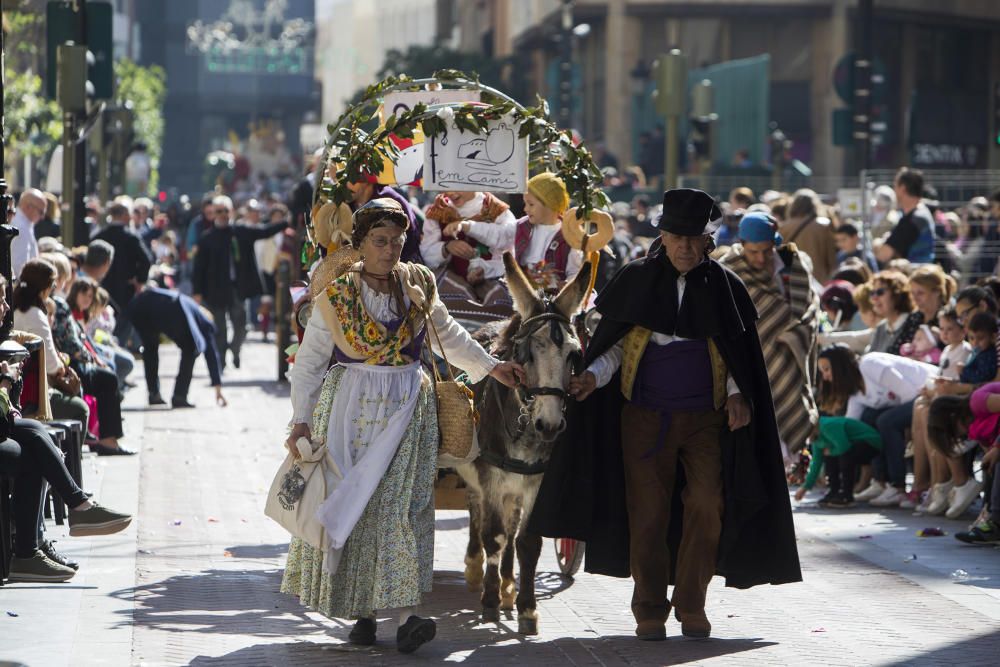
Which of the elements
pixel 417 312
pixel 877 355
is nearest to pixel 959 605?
pixel 417 312

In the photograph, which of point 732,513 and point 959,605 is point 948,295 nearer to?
point 959,605

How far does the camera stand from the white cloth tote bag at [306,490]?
8.34 m

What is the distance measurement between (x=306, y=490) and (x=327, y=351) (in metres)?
0.62

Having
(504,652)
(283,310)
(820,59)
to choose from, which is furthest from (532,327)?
(820,59)

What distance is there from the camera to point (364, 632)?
852 cm

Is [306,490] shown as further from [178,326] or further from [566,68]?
[566,68]

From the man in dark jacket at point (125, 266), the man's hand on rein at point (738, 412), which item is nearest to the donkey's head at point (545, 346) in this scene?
the man's hand on rein at point (738, 412)

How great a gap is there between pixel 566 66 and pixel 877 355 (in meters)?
19.6

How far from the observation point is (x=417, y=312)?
28.0ft

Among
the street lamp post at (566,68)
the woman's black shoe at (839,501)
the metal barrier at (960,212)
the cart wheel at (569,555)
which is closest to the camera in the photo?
the cart wheel at (569,555)

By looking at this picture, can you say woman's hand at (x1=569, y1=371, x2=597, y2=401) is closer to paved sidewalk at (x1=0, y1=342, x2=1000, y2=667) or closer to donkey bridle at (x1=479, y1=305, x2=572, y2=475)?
donkey bridle at (x1=479, y1=305, x2=572, y2=475)

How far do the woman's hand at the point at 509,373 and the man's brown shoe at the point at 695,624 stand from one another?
1283 millimetres

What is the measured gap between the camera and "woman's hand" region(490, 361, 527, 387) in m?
8.59

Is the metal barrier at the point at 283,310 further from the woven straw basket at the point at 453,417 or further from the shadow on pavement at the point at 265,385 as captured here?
the woven straw basket at the point at 453,417
